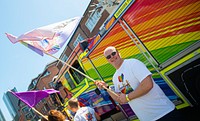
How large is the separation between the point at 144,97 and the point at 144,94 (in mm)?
51

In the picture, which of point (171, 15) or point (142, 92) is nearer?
point (142, 92)

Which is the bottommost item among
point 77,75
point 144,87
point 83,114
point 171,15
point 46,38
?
point 144,87

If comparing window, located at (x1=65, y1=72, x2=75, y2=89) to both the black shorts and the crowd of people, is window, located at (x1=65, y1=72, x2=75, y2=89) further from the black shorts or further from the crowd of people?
the black shorts

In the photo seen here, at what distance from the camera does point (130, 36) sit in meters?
4.70

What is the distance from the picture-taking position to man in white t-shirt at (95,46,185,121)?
2.52 m

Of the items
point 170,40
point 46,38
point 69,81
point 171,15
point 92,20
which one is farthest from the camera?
point 92,20

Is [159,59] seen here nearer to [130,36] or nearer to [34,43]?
[130,36]

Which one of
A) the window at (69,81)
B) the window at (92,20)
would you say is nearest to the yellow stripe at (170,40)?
the window at (69,81)

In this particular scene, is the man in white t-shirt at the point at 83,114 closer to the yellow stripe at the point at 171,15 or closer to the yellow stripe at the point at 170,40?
the yellow stripe at the point at 170,40

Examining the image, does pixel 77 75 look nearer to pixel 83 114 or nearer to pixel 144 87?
pixel 83 114

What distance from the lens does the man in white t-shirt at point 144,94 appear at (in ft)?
8.28

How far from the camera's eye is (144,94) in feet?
8.52

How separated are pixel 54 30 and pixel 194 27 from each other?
376 cm

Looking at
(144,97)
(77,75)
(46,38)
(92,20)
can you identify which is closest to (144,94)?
(144,97)
